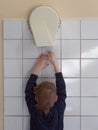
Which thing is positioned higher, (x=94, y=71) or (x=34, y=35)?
(x=34, y=35)

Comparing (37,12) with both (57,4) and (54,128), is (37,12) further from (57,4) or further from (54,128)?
(54,128)

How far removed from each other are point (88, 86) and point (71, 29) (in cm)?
33

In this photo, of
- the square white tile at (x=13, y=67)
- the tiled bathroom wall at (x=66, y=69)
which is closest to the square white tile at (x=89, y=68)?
the tiled bathroom wall at (x=66, y=69)

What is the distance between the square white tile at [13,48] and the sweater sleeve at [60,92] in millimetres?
246

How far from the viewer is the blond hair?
1.46 metres

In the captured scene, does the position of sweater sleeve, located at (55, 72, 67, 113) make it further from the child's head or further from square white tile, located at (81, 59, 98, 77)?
square white tile, located at (81, 59, 98, 77)

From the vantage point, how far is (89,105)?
1586 mm

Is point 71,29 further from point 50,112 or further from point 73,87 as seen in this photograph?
point 50,112

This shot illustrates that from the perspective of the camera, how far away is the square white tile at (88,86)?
1579mm

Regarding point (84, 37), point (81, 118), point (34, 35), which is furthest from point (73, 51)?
point (81, 118)

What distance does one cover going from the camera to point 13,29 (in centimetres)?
157

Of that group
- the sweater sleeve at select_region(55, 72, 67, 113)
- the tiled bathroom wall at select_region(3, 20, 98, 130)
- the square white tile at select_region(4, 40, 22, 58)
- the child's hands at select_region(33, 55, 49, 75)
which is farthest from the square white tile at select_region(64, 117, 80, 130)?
the square white tile at select_region(4, 40, 22, 58)

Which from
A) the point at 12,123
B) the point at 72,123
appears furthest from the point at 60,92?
the point at 12,123

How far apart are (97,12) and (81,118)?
588 mm
